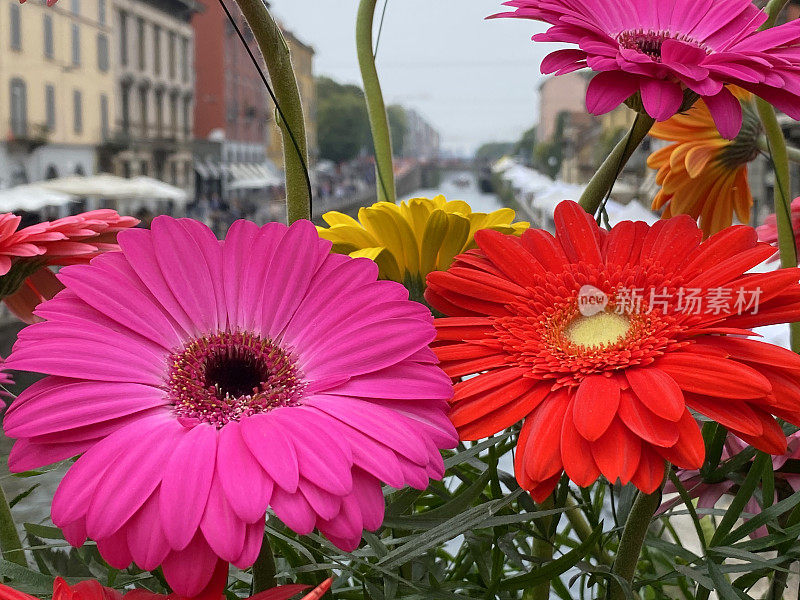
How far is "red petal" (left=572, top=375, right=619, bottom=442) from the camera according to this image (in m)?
0.11

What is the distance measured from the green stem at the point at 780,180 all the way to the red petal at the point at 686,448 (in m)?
0.11

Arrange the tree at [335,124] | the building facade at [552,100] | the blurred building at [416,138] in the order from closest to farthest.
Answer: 1. the blurred building at [416,138]
2. the tree at [335,124]
3. the building facade at [552,100]

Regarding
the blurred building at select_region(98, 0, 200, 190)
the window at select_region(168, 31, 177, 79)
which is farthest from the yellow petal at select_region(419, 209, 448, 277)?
the window at select_region(168, 31, 177, 79)

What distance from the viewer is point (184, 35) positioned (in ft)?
38.0

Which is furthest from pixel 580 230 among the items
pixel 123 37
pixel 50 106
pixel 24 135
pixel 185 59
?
pixel 185 59

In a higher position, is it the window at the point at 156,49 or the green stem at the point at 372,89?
the window at the point at 156,49

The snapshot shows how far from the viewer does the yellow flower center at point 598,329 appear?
145 millimetres

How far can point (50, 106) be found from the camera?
29.9 feet

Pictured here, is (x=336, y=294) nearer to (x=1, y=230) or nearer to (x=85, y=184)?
(x=1, y=230)

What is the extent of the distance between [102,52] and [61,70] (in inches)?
33.7

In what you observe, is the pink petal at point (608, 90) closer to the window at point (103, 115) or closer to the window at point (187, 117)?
the window at point (103, 115)

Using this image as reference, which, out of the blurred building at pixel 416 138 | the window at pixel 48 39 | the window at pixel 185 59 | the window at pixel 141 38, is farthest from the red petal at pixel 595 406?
the window at pixel 185 59

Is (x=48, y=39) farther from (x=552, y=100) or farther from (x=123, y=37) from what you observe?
(x=552, y=100)

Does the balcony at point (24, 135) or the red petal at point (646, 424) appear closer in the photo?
the red petal at point (646, 424)
